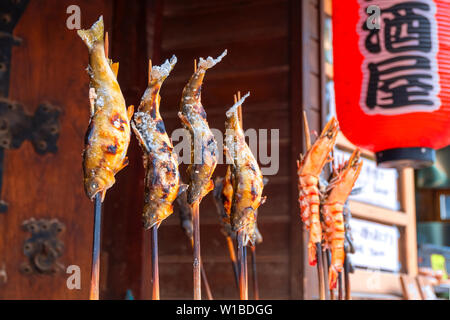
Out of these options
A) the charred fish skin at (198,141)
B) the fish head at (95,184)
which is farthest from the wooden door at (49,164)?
the fish head at (95,184)

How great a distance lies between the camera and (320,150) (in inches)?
115

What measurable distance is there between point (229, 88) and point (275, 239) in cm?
111

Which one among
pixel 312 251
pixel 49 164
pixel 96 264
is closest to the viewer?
pixel 96 264

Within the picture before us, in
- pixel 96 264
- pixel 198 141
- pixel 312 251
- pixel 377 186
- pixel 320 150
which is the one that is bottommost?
pixel 96 264

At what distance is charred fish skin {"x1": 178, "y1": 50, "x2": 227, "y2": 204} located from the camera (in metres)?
2.29

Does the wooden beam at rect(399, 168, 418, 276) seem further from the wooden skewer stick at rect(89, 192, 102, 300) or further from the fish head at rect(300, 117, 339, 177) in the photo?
the wooden skewer stick at rect(89, 192, 102, 300)

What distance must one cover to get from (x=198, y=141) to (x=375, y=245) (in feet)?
11.4

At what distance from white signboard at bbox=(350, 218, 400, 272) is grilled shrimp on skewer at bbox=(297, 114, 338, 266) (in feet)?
6.90

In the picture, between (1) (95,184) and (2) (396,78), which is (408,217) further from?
(1) (95,184)

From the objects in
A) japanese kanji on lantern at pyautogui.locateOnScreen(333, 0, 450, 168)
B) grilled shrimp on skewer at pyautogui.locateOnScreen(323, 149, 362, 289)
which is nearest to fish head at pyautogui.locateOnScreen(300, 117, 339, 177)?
grilled shrimp on skewer at pyautogui.locateOnScreen(323, 149, 362, 289)

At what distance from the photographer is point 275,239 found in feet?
13.6

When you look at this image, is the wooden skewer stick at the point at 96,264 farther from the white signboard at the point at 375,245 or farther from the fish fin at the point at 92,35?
the white signboard at the point at 375,245

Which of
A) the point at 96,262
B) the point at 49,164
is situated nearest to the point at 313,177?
the point at 96,262

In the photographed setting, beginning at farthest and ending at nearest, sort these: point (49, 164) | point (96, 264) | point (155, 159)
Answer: point (49, 164), point (155, 159), point (96, 264)
